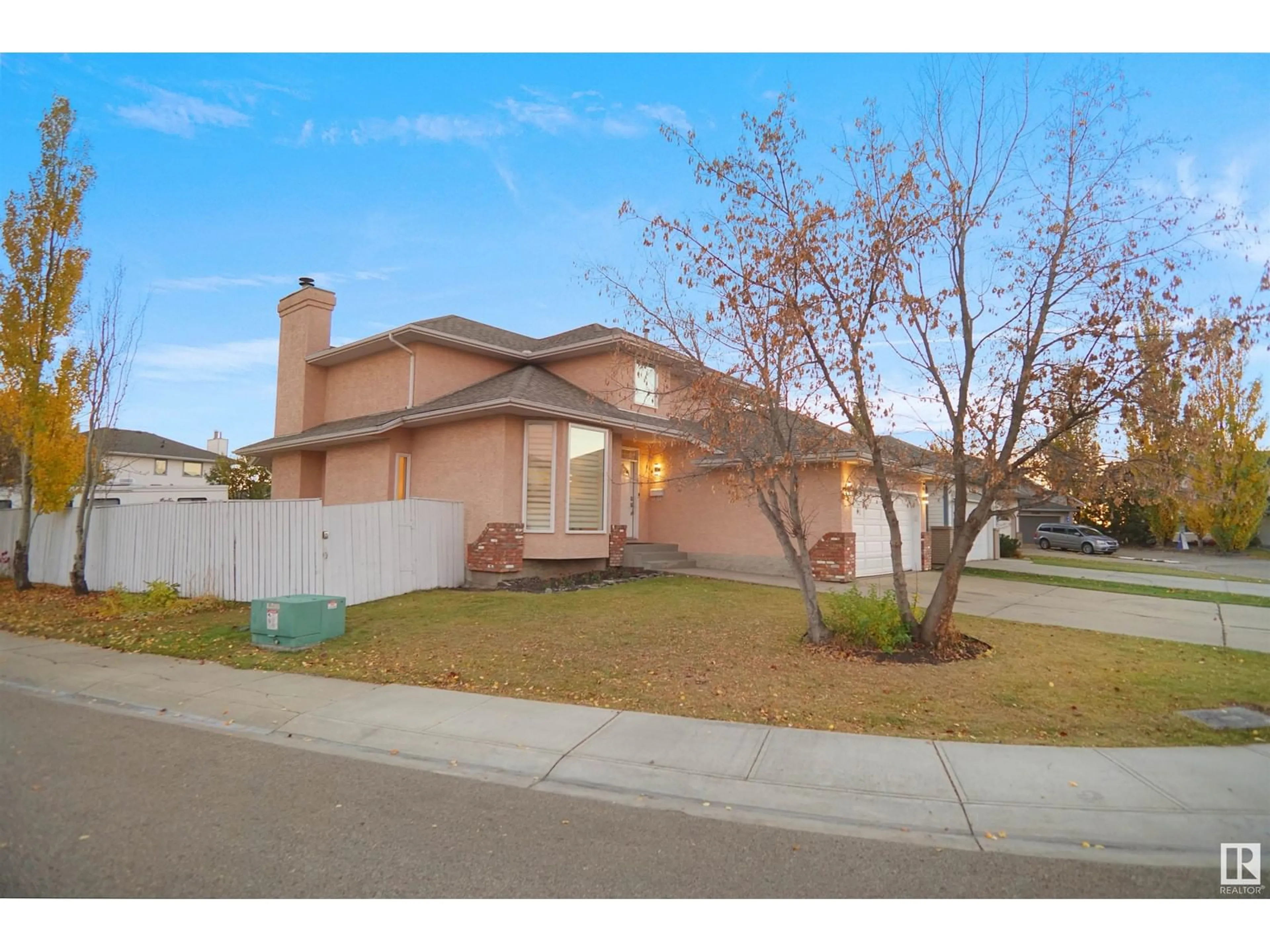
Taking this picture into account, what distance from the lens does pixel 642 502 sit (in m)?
18.1

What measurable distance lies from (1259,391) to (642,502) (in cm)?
3075

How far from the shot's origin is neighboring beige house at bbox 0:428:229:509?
92.1ft

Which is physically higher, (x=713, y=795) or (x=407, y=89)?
(x=407, y=89)

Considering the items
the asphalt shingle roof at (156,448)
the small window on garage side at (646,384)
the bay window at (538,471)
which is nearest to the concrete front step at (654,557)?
the bay window at (538,471)

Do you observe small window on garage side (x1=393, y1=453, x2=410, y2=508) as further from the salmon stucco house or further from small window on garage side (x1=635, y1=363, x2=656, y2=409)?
small window on garage side (x1=635, y1=363, x2=656, y2=409)

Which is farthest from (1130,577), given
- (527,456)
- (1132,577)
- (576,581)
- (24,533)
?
(24,533)

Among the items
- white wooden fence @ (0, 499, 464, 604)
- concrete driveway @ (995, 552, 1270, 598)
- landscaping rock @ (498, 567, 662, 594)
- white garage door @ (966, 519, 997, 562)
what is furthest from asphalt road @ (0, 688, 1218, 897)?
white garage door @ (966, 519, 997, 562)

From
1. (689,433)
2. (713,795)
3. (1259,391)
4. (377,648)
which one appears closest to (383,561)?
(377,648)

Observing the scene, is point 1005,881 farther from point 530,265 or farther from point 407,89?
point 530,265

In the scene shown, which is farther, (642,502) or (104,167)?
(642,502)

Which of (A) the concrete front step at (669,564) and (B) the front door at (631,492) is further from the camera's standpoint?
(B) the front door at (631,492)

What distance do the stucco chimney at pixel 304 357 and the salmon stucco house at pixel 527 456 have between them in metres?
0.05

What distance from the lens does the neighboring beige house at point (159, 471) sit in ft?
92.1

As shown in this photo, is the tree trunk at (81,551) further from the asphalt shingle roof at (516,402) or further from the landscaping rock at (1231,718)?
the landscaping rock at (1231,718)
